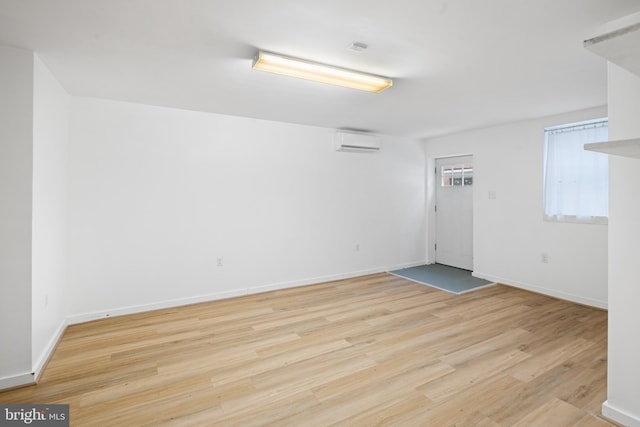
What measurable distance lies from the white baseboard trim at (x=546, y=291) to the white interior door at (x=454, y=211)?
0.56m

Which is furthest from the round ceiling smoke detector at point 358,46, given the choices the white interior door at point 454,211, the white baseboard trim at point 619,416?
the white interior door at point 454,211

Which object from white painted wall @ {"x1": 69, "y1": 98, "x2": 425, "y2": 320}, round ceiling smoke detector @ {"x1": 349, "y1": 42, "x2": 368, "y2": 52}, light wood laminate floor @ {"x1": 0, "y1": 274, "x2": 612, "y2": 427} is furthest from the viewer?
white painted wall @ {"x1": 69, "y1": 98, "x2": 425, "y2": 320}

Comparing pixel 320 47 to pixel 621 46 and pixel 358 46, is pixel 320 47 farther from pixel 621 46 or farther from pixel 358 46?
pixel 621 46

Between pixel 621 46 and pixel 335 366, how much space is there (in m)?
2.48

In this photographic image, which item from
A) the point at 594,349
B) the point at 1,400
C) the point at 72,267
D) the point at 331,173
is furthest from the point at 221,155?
the point at 594,349

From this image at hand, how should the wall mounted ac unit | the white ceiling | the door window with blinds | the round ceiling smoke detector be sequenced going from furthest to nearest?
the door window with blinds, the wall mounted ac unit, the round ceiling smoke detector, the white ceiling

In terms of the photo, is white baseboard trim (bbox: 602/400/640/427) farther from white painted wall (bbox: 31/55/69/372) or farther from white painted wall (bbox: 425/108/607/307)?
white painted wall (bbox: 31/55/69/372)

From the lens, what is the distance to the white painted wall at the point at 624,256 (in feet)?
5.88

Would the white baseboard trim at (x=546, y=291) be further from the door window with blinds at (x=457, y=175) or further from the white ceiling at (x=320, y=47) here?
the white ceiling at (x=320, y=47)

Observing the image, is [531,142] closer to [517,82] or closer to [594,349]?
[517,82]

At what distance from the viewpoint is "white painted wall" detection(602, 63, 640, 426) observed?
5.88 feet

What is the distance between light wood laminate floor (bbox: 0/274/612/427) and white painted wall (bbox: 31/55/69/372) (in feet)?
0.91

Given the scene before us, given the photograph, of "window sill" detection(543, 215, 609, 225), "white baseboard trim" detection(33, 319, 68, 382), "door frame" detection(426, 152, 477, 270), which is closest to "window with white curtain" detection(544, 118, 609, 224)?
"window sill" detection(543, 215, 609, 225)

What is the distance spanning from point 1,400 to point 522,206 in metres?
5.77
